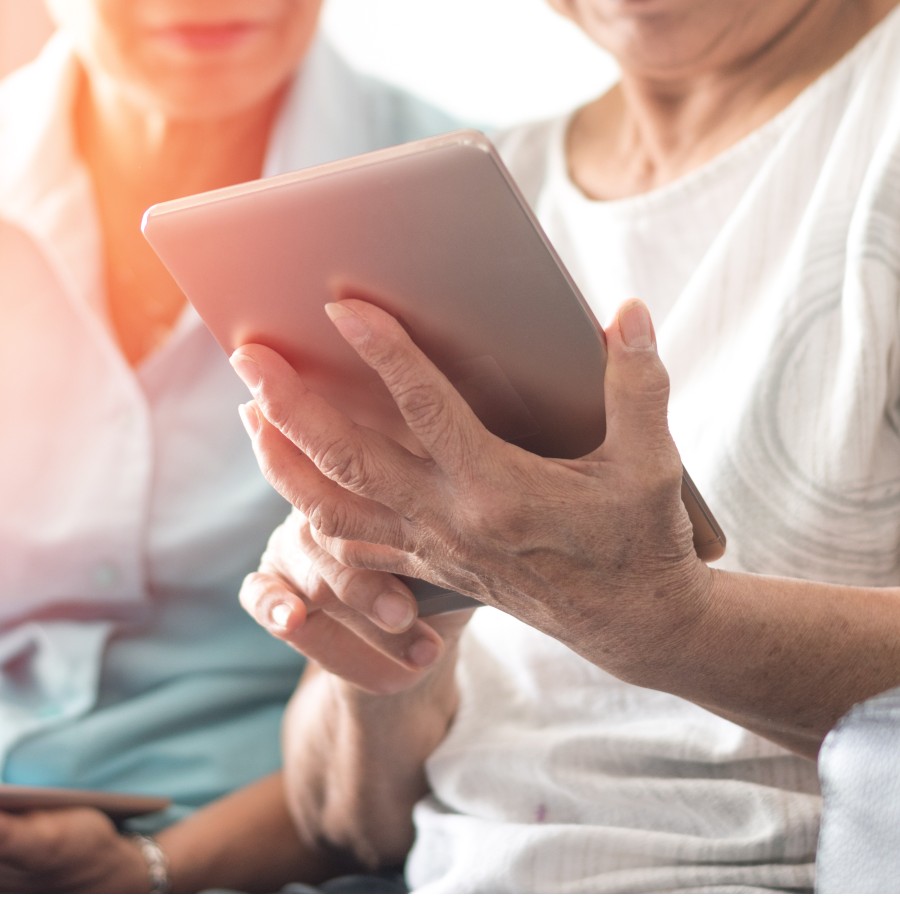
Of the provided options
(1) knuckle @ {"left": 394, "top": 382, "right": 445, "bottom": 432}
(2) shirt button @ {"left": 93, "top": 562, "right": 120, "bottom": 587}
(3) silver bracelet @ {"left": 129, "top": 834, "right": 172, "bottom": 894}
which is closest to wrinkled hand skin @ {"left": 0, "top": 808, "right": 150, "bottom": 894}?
(3) silver bracelet @ {"left": 129, "top": 834, "right": 172, "bottom": 894}

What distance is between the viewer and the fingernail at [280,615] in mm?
793

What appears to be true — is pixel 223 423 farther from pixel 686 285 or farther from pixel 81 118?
pixel 686 285

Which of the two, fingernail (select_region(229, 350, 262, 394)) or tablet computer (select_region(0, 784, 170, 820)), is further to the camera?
tablet computer (select_region(0, 784, 170, 820))

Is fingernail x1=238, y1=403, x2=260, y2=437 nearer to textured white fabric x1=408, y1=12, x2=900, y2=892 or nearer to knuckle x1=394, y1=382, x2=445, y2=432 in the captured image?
knuckle x1=394, y1=382, x2=445, y2=432

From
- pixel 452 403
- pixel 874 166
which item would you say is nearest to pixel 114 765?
pixel 452 403

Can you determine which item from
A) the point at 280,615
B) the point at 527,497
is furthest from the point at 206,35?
the point at 527,497

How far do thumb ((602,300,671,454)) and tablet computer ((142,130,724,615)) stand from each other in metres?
0.02

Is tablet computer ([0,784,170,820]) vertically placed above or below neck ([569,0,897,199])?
below

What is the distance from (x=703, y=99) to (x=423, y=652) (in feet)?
1.81

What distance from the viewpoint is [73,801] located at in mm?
994

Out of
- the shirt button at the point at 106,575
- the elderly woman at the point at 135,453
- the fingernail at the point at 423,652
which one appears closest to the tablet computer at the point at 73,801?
the elderly woman at the point at 135,453

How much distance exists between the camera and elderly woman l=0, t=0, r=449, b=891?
3.91 feet

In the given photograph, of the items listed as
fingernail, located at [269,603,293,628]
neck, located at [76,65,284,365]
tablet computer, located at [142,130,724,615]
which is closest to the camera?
tablet computer, located at [142,130,724,615]

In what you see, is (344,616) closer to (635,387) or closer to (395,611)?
(395,611)
